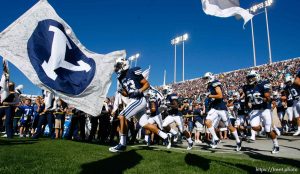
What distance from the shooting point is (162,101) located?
1349 cm

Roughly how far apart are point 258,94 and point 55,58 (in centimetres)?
597

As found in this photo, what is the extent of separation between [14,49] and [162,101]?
8055 millimetres

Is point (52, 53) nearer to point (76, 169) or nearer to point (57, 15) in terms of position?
point (57, 15)

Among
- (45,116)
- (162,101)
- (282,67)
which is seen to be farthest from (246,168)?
(282,67)

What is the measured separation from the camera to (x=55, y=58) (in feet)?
23.2

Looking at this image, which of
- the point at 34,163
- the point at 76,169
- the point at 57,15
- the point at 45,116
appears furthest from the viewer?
the point at 45,116

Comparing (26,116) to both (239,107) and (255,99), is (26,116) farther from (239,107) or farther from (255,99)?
(255,99)

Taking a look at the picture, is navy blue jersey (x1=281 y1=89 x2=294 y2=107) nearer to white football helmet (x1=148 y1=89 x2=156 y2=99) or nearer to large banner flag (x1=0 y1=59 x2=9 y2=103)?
white football helmet (x1=148 y1=89 x2=156 y2=99)

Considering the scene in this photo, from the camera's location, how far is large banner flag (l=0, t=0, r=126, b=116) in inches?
256

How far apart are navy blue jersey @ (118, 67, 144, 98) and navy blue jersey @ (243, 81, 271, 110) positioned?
3.67 meters

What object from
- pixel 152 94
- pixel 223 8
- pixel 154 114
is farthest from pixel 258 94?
pixel 152 94

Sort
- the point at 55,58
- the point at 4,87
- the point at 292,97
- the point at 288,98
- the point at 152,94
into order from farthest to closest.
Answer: the point at 288,98, the point at 292,97, the point at 152,94, the point at 4,87, the point at 55,58

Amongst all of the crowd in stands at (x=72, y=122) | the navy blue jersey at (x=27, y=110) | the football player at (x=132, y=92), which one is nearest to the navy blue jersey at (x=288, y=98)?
the crowd in stands at (x=72, y=122)

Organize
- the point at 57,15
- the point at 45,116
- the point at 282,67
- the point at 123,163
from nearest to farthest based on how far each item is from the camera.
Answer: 1. the point at 123,163
2. the point at 57,15
3. the point at 45,116
4. the point at 282,67
